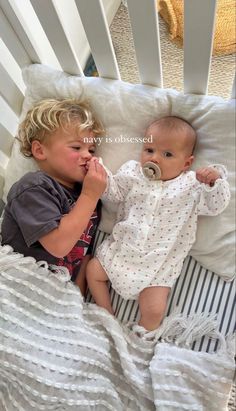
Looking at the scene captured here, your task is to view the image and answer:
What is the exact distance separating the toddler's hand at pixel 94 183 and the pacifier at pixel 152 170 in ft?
0.30

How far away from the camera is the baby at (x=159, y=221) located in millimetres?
939

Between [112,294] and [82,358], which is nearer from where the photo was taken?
[82,358]

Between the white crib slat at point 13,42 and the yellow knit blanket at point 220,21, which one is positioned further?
the yellow knit blanket at point 220,21

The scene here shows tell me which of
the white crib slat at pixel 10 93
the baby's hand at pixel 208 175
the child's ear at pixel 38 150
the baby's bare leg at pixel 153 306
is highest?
the white crib slat at pixel 10 93

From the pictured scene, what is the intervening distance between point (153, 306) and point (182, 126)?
386 millimetres

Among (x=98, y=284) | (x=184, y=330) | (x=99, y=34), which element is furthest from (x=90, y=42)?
(x=184, y=330)

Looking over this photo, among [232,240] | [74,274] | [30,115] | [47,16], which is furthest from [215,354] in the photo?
[47,16]

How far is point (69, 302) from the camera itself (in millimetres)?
930

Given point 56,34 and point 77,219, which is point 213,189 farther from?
point 56,34

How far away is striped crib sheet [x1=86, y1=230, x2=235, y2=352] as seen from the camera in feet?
3.08

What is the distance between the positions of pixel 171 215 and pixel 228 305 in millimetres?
228

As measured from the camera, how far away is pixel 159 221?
3.16 ft

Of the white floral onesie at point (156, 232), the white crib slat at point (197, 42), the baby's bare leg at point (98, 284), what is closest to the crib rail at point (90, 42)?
the white crib slat at point (197, 42)

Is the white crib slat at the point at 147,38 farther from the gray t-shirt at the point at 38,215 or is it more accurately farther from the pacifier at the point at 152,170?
the gray t-shirt at the point at 38,215
